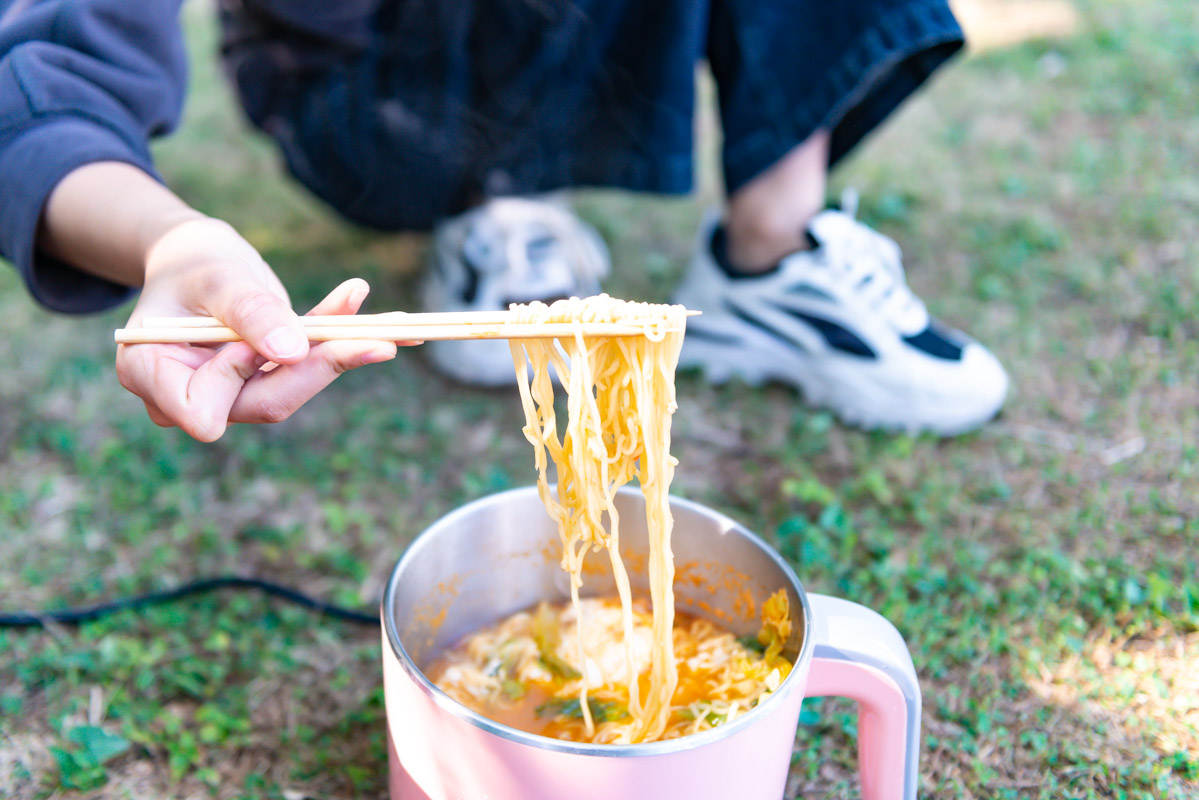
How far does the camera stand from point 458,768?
1159 mm

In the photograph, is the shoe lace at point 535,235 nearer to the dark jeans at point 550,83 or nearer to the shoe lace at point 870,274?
the dark jeans at point 550,83

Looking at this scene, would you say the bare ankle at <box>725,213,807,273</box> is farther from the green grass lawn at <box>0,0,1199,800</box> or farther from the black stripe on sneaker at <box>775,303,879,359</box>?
the green grass lawn at <box>0,0,1199,800</box>

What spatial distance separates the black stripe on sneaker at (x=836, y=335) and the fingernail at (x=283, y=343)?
5.15ft

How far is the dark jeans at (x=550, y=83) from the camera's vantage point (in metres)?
2.22

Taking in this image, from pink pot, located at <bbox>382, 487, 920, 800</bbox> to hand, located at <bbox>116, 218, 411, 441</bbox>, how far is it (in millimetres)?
295

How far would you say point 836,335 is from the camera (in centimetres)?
244

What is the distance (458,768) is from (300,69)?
1.90 m

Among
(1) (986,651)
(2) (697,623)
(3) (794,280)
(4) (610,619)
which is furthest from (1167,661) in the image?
(3) (794,280)

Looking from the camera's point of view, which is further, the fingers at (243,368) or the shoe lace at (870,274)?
the shoe lace at (870,274)

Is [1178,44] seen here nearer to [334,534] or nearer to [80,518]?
[334,534]

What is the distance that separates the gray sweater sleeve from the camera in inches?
60.0

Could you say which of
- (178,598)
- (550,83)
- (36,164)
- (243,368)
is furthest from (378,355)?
(550,83)

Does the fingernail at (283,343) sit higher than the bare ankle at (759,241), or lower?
higher

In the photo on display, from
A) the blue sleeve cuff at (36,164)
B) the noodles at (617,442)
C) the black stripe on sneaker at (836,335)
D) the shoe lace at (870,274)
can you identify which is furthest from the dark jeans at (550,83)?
the noodles at (617,442)
